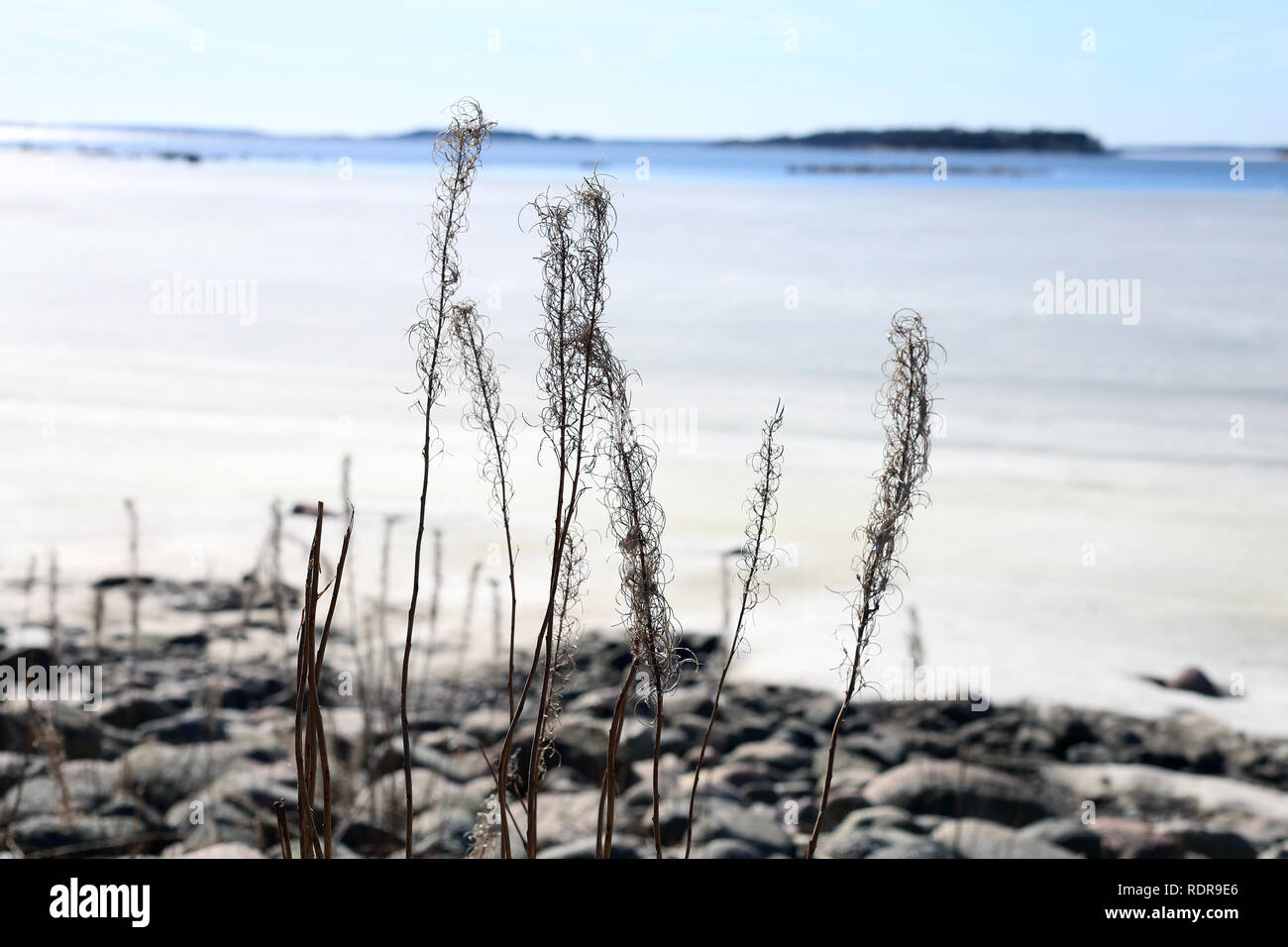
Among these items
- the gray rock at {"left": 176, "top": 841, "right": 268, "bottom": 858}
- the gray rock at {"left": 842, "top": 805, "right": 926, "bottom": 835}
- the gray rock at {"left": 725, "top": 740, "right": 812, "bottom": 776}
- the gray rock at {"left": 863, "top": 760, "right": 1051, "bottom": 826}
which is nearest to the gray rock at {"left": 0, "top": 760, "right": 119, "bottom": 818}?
the gray rock at {"left": 176, "top": 841, "right": 268, "bottom": 858}

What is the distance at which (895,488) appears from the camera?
43.3 inches

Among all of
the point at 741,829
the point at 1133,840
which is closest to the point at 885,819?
the point at 741,829

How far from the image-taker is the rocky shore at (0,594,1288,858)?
3809mm

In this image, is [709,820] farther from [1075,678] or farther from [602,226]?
[602,226]

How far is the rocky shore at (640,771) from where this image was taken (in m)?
3.81

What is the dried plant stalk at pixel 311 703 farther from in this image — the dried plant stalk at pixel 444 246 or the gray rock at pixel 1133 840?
the gray rock at pixel 1133 840

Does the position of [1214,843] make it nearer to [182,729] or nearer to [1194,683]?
[1194,683]

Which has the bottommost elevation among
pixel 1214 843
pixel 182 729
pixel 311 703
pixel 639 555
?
pixel 1214 843

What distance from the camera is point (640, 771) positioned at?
455 centimetres

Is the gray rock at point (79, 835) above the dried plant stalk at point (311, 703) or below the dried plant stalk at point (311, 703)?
below

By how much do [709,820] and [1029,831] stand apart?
1064mm

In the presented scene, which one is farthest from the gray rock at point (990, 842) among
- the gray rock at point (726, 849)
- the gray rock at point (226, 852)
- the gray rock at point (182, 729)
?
the gray rock at point (182, 729)

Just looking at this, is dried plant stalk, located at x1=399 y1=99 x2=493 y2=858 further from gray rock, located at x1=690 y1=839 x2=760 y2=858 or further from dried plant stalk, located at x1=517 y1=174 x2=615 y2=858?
gray rock, located at x1=690 y1=839 x2=760 y2=858

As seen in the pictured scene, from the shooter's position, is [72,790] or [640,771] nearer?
[72,790]
